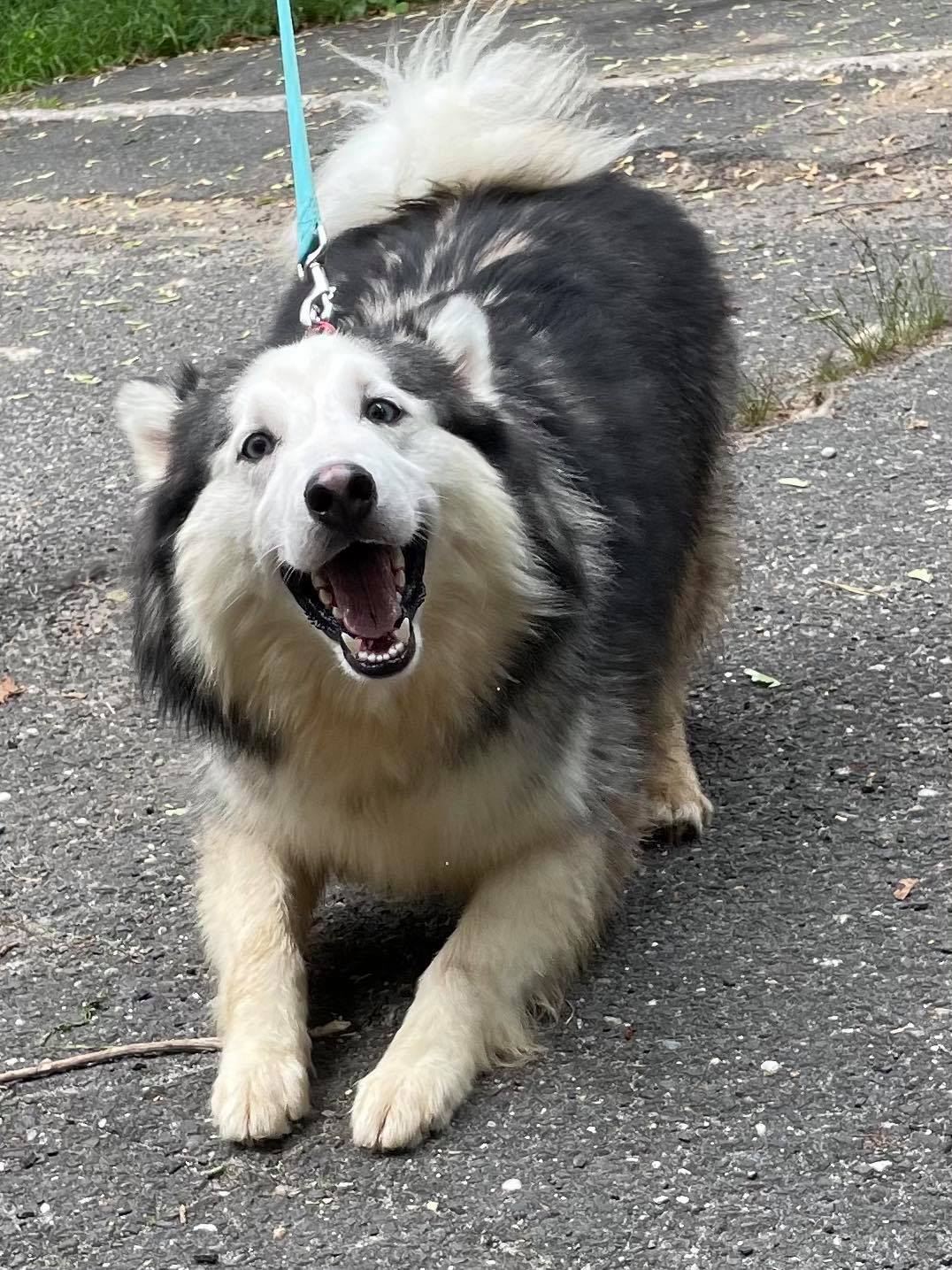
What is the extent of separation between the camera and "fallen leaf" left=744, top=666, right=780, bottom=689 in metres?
4.49

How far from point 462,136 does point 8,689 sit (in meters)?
2.05

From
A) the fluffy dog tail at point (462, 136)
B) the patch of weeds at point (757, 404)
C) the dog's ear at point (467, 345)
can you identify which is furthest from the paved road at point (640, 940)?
the fluffy dog tail at point (462, 136)

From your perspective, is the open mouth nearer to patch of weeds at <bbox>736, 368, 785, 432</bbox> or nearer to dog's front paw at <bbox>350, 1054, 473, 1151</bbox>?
dog's front paw at <bbox>350, 1054, 473, 1151</bbox>

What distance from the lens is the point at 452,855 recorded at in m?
3.36

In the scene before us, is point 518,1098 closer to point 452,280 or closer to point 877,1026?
point 877,1026

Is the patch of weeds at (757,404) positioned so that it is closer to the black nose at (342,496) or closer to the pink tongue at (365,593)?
the pink tongue at (365,593)

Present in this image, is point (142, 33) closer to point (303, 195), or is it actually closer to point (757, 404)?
point (757, 404)

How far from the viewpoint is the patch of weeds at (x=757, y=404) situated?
5.92 m

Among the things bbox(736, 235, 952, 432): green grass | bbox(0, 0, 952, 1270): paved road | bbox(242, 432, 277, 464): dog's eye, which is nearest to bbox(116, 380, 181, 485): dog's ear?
bbox(242, 432, 277, 464): dog's eye

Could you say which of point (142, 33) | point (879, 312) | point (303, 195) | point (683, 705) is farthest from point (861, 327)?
point (142, 33)

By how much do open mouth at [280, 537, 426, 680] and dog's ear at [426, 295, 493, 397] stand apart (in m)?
0.51

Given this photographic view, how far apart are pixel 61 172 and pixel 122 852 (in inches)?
261

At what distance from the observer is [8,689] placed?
4871mm

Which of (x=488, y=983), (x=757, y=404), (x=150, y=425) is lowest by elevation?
(x=757, y=404)
